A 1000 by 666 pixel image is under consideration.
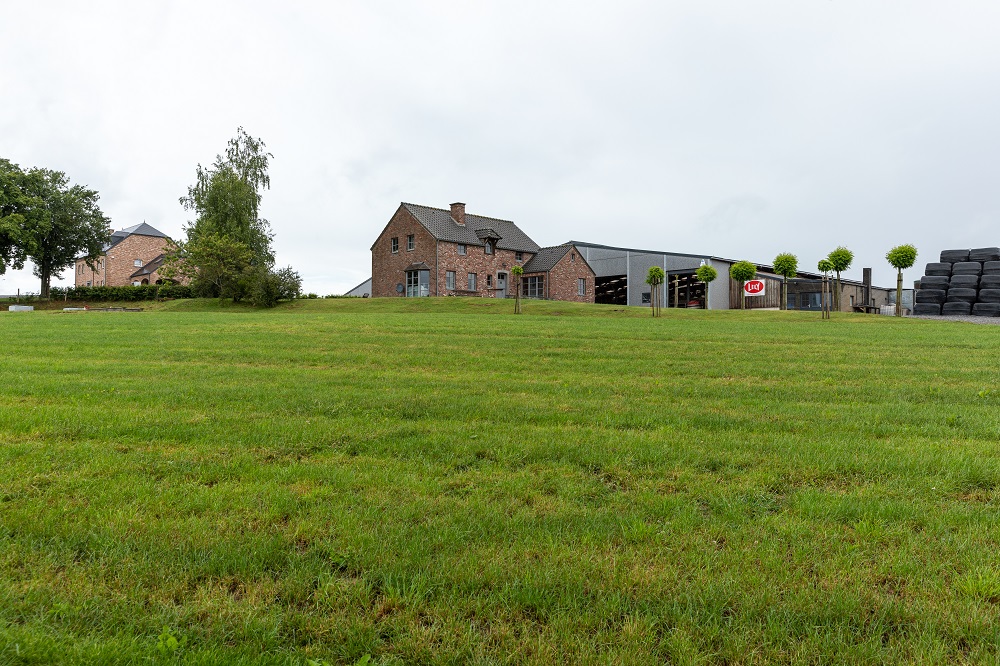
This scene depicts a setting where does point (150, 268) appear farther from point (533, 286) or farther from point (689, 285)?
point (689, 285)

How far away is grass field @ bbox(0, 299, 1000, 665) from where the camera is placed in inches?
102

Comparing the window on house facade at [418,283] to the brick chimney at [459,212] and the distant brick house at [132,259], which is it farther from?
the distant brick house at [132,259]

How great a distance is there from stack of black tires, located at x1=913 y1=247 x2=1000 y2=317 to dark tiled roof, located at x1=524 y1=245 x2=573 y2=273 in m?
27.7

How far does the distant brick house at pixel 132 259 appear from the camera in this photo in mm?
66375

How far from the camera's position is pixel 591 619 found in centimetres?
268

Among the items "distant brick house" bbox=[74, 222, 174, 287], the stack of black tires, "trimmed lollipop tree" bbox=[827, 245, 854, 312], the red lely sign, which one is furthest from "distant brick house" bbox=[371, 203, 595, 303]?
"distant brick house" bbox=[74, 222, 174, 287]

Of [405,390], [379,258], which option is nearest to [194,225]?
[379,258]

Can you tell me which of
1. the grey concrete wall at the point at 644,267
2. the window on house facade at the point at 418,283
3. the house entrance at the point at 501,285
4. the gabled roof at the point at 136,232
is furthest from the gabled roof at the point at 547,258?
the gabled roof at the point at 136,232

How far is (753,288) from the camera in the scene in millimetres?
51781

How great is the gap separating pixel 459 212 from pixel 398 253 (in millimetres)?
6685

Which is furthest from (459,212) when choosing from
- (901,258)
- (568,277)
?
(901,258)

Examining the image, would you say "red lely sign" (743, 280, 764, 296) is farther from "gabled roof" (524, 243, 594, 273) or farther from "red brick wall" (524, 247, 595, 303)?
"gabled roof" (524, 243, 594, 273)

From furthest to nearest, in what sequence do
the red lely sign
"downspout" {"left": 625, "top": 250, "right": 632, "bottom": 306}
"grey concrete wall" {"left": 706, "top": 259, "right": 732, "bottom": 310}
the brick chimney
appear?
1. "downspout" {"left": 625, "top": 250, "right": 632, "bottom": 306}
2. the red lely sign
3. "grey concrete wall" {"left": 706, "top": 259, "right": 732, "bottom": 310}
4. the brick chimney

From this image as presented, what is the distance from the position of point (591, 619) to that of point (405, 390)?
18.8ft
